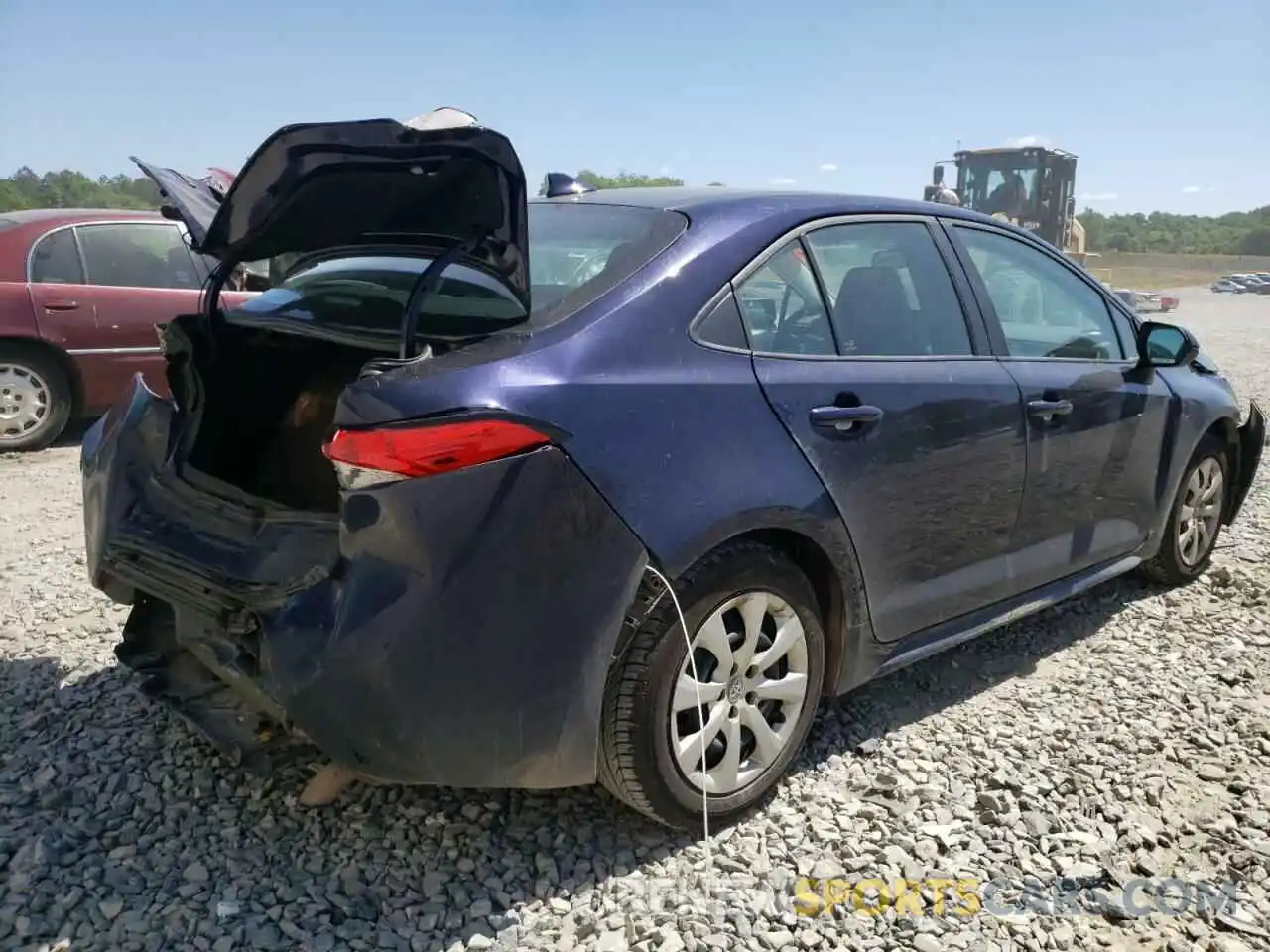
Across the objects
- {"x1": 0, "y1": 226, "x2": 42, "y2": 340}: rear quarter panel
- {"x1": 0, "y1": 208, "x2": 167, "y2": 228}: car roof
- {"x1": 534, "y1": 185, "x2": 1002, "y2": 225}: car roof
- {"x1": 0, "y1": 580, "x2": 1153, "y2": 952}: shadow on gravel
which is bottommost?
{"x1": 0, "y1": 580, "x2": 1153, "y2": 952}: shadow on gravel

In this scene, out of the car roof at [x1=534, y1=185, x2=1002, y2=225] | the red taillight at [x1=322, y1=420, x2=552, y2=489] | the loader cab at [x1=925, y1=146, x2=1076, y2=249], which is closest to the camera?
the red taillight at [x1=322, y1=420, x2=552, y2=489]

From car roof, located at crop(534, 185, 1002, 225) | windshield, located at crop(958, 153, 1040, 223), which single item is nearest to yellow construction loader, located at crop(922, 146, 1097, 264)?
windshield, located at crop(958, 153, 1040, 223)

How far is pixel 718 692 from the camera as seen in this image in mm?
2582

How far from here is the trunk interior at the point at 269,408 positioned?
9.95ft

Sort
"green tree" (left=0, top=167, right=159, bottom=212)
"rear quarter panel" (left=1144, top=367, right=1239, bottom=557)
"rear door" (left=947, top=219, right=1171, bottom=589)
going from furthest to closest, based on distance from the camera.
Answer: "green tree" (left=0, top=167, right=159, bottom=212)
"rear quarter panel" (left=1144, top=367, right=1239, bottom=557)
"rear door" (left=947, top=219, right=1171, bottom=589)

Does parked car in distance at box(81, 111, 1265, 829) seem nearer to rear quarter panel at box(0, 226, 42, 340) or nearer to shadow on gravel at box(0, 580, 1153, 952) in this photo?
shadow on gravel at box(0, 580, 1153, 952)

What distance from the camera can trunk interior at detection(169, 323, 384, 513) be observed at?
303cm

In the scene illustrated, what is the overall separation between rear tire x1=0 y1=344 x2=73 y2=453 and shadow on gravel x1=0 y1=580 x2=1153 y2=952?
173 inches

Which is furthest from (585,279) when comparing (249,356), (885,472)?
(249,356)

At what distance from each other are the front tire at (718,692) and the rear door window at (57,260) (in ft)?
20.5

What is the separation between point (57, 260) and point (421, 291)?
5939 millimetres

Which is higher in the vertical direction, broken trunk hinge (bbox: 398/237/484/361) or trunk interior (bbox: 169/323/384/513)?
broken trunk hinge (bbox: 398/237/484/361)

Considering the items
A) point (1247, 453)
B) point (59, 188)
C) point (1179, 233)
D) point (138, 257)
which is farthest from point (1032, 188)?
point (1179, 233)

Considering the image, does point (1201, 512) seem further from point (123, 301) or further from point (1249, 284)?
point (1249, 284)
